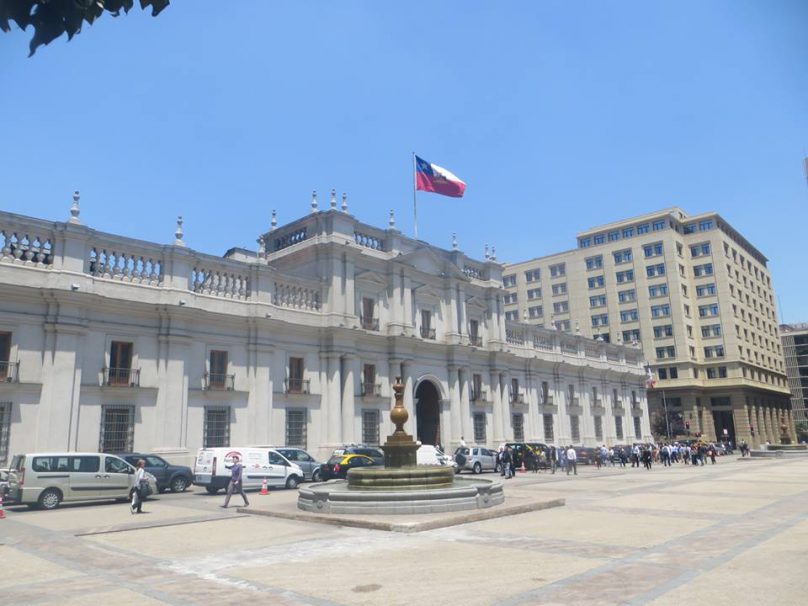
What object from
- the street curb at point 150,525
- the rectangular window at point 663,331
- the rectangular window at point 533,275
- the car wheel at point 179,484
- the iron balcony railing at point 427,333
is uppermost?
the rectangular window at point 533,275

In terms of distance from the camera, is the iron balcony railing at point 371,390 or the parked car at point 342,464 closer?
the parked car at point 342,464

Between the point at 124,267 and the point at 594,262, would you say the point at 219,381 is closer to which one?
the point at 124,267

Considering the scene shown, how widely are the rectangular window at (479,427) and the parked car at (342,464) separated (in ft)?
56.5

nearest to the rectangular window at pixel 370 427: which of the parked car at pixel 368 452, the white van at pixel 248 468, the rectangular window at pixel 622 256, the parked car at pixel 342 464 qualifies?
the parked car at pixel 368 452

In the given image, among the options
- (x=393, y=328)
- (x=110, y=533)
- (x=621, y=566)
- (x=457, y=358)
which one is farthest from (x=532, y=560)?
(x=457, y=358)

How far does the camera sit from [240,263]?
105 ft

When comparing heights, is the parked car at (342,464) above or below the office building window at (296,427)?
below

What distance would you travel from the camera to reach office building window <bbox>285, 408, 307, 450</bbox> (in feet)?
107

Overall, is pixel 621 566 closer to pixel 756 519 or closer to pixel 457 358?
pixel 756 519

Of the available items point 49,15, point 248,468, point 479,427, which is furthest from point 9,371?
point 479,427

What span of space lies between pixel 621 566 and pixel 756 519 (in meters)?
7.13

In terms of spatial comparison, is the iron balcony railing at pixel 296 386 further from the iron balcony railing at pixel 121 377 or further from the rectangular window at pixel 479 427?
the rectangular window at pixel 479 427

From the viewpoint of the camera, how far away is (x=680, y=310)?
81000mm

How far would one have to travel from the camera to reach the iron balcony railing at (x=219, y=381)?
29.5 meters
